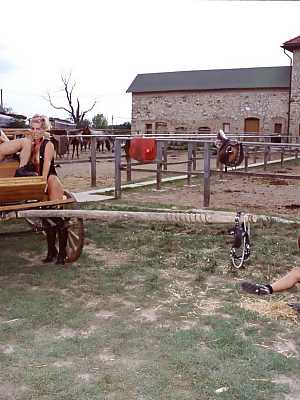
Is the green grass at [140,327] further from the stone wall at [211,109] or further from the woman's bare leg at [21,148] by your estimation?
the stone wall at [211,109]

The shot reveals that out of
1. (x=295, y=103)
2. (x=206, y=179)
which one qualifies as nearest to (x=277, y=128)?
(x=295, y=103)

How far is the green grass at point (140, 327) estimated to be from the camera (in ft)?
8.39

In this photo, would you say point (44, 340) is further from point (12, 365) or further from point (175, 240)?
point (175, 240)

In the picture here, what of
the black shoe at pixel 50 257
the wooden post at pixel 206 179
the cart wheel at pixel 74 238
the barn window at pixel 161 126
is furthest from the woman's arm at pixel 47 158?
the barn window at pixel 161 126

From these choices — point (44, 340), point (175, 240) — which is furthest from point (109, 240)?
point (44, 340)

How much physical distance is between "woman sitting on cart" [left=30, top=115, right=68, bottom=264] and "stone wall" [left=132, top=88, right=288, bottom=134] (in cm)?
2523

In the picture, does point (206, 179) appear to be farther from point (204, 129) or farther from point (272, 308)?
point (204, 129)

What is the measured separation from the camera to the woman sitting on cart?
447 centimetres

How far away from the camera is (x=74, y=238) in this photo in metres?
4.69

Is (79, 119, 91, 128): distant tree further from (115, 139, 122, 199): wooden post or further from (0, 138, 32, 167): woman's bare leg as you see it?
(0, 138, 32, 167): woman's bare leg

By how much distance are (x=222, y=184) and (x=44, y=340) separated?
351 inches

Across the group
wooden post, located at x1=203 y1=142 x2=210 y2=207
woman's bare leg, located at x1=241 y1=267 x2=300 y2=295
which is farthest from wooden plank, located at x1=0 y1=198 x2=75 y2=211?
wooden post, located at x1=203 y1=142 x2=210 y2=207

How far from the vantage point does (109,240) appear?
5.64 metres

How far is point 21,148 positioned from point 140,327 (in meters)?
2.15
